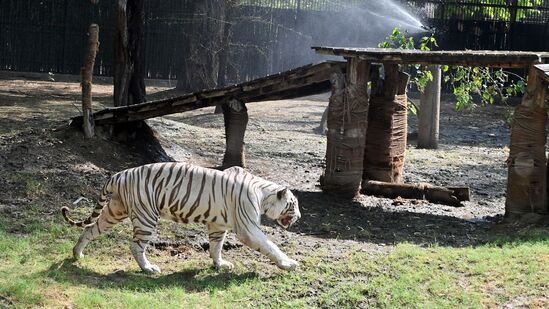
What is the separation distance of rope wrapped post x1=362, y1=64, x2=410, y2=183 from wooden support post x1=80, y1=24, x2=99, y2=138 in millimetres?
3938

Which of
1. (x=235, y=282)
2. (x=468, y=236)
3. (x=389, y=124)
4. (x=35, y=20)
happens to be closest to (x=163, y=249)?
(x=235, y=282)

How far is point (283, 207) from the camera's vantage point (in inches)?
339

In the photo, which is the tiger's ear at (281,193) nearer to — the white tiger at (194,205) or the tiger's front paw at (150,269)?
the white tiger at (194,205)

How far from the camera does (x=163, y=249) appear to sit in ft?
30.9

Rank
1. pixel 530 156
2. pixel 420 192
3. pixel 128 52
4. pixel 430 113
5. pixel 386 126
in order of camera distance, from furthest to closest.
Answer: pixel 430 113 < pixel 128 52 < pixel 386 126 < pixel 420 192 < pixel 530 156

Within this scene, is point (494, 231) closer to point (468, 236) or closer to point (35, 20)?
point (468, 236)

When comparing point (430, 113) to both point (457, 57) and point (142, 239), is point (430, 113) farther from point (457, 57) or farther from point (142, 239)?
point (142, 239)

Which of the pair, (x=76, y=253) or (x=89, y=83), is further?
(x=89, y=83)

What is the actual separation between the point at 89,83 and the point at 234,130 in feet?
7.31

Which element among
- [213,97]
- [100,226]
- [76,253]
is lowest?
[76,253]

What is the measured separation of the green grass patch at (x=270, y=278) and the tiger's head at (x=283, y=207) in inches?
19.2

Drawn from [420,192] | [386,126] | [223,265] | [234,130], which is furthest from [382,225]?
[234,130]

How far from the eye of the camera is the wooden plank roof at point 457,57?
1135 centimetres

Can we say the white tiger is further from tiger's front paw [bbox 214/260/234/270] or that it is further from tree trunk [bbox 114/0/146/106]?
tree trunk [bbox 114/0/146/106]
